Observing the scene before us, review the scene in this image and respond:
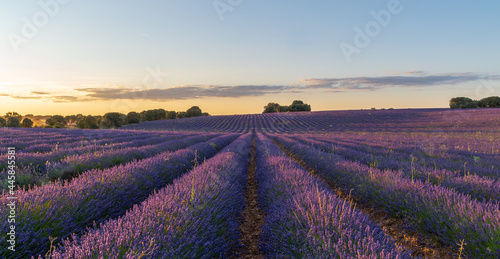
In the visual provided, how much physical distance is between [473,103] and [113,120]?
3706 inches

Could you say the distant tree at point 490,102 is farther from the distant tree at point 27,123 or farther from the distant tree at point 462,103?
the distant tree at point 27,123

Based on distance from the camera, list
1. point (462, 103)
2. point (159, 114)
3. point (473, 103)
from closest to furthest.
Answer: point (473, 103) → point (462, 103) → point (159, 114)

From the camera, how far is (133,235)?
2.12 metres

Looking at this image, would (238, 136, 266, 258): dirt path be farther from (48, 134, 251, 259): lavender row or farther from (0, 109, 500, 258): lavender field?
(48, 134, 251, 259): lavender row

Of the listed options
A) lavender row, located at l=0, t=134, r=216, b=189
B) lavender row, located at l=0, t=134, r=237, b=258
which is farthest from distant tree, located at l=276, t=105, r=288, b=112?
lavender row, located at l=0, t=134, r=237, b=258

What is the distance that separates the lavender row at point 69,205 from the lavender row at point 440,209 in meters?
4.50

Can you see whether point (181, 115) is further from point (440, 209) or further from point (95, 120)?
point (440, 209)

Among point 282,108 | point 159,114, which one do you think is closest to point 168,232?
point 159,114

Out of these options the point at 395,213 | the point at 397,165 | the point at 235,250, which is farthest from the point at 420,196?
the point at 397,165

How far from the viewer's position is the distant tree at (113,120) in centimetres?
5847

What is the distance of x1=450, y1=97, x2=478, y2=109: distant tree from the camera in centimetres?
6818

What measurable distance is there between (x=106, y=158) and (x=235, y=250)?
5.45 m

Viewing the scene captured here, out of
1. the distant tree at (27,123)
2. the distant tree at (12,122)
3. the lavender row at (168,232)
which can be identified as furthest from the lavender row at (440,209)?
the distant tree at (27,123)

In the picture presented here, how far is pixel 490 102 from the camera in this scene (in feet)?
211
